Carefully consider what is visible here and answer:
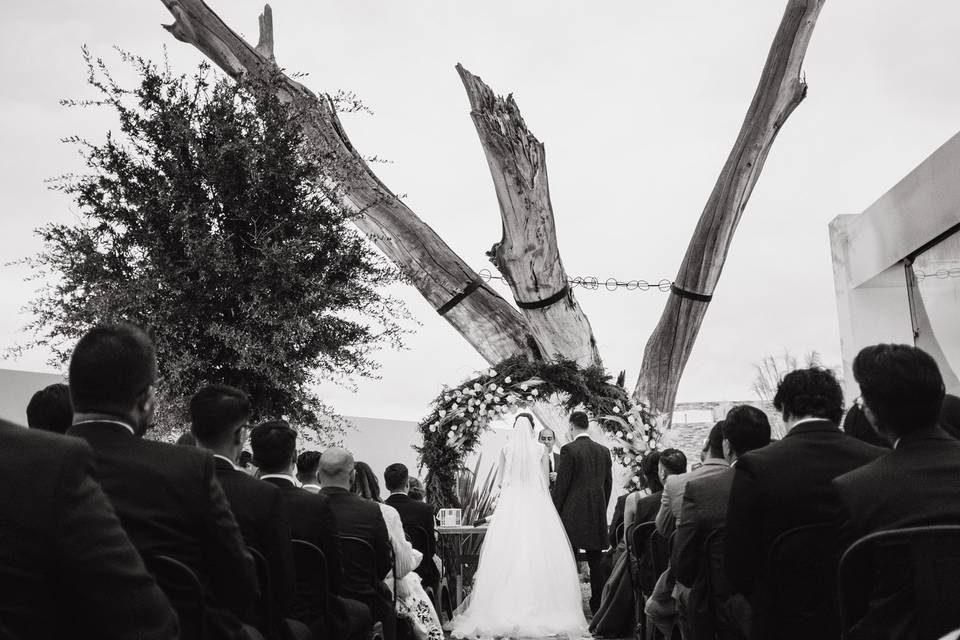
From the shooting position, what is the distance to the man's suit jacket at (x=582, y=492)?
8891 mm

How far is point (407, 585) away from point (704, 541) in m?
2.39

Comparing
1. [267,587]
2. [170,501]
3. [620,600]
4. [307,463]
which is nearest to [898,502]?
[170,501]

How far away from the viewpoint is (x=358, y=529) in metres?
4.61

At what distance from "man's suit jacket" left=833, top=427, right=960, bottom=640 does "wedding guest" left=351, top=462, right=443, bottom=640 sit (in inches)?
129

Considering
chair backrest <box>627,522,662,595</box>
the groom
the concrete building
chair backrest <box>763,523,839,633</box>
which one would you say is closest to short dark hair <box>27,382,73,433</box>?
chair backrest <box>763,523,839,633</box>

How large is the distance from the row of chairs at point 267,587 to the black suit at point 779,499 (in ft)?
5.25

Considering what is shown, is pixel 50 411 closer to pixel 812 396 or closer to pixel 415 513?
pixel 812 396

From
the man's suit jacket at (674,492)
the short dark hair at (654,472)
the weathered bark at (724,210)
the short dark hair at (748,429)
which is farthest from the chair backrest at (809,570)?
the weathered bark at (724,210)

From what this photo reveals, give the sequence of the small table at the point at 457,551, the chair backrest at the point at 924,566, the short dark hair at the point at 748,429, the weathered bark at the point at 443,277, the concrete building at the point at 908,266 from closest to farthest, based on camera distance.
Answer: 1. the chair backrest at the point at 924,566
2. the short dark hair at the point at 748,429
3. the concrete building at the point at 908,266
4. the small table at the point at 457,551
5. the weathered bark at the point at 443,277

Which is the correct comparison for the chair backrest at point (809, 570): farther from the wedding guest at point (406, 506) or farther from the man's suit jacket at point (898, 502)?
the wedding guest at point (406, 506)

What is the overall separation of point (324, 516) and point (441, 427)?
6.12 m

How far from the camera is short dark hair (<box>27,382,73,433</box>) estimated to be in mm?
3316

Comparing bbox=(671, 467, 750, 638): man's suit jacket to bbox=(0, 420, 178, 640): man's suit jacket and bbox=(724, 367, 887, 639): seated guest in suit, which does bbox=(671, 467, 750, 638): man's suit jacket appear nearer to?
bbox=(724, 367, 887, 639): seated guest in suit

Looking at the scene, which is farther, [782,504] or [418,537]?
[418,537]
